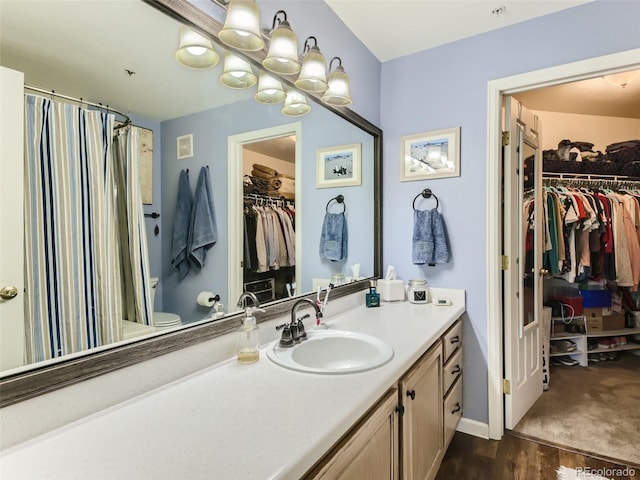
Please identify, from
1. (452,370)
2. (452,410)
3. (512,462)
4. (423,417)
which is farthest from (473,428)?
(423,417)

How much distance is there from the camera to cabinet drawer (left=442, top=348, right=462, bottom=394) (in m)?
1.75

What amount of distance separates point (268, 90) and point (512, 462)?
7.56 feet

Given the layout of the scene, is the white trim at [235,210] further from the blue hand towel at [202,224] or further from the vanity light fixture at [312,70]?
the vanity light fixture at [312,70]

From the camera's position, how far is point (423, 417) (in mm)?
1428

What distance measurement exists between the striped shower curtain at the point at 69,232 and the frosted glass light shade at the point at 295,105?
2.89 feet

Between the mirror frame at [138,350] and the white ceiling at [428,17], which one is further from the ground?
the white ceiling at [428,17]

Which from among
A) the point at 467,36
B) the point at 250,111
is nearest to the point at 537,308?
the point at 467,36

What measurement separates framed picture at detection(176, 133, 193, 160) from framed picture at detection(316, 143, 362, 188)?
0.89 meters

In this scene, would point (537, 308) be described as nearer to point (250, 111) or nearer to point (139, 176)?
point (250, 111)

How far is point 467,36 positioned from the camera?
6.96 feet

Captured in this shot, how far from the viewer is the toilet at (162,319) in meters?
1.07

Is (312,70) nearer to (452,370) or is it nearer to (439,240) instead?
(439,240)

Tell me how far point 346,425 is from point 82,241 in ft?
2.70

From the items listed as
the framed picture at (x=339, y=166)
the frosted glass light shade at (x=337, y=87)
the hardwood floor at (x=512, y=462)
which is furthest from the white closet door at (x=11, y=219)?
the hardwood floor at (x=512, y=462)
